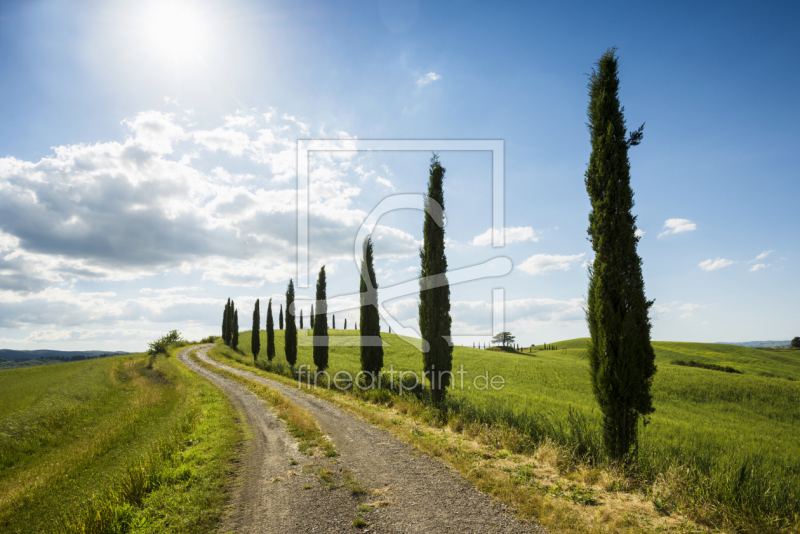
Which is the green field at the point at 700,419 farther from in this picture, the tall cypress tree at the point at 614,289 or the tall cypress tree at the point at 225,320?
the tall cypress tree at the point at 225,320

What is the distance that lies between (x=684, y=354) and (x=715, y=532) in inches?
2667

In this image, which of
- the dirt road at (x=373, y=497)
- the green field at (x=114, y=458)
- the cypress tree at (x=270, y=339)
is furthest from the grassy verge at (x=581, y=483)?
the cypress tree at (x=270, y=339)

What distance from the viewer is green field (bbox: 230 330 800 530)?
5207 millimetres

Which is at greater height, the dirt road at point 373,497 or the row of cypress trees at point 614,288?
the row of cypress trees at point 614,288

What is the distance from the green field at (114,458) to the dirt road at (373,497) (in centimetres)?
67

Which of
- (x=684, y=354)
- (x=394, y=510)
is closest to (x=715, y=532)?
(x=394, y=510)

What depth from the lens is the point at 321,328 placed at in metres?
30.3

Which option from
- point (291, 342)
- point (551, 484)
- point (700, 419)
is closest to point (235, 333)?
point (291, 342)

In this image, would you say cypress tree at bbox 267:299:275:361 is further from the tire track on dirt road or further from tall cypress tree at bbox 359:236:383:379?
the tire track on dirt road

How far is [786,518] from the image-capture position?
14.5 ft

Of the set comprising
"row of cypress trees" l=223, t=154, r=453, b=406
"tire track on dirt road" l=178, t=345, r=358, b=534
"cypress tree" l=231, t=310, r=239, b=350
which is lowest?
"cypress tree" l=231, t=310, r=239, b=350

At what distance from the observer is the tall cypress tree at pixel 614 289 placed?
23.6 feet

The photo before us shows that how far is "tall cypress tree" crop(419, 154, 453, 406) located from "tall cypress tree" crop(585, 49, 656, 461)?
23.0ft

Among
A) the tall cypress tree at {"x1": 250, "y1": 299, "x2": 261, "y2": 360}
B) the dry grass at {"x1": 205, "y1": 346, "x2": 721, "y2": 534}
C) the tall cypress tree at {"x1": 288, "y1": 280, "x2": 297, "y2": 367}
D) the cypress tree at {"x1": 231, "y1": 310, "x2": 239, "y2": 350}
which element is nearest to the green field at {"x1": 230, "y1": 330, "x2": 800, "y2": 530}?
the dry grass at {"x1": 205, "y1": 346, "x2": 721, "y2": 534}
